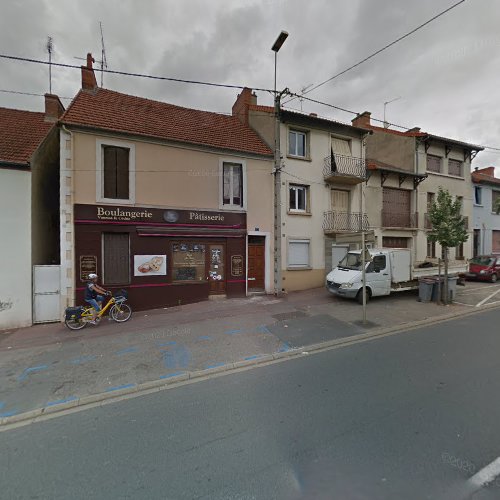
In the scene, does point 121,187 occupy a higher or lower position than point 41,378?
Answer: higher

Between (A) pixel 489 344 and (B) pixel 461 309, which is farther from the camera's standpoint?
(B) pixel 461 309

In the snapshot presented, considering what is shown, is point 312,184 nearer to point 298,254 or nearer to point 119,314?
point 298,254

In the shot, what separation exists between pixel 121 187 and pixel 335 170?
9.47m

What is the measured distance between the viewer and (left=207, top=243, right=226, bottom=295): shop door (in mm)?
10827

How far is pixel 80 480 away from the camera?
2.53m

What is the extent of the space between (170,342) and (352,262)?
296 inches

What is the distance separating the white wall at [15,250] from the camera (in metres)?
8.02

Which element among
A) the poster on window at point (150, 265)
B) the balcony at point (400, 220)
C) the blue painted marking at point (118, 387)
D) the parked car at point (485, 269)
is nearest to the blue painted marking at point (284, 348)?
the blue painted marking at point (118, 387)

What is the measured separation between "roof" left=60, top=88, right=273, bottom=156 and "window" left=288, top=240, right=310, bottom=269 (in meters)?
4.19

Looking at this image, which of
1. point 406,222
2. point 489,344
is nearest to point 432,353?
point 489,344

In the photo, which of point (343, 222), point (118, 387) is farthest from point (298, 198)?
point (118, 387)

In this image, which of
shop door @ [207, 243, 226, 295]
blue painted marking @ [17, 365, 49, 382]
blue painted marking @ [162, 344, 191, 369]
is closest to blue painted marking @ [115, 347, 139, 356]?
blue painted marking @ [162, 344, 191, 369]

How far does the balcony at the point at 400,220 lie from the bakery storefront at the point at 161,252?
9.04m

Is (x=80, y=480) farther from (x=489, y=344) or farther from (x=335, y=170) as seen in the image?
(x=335, y=170)
